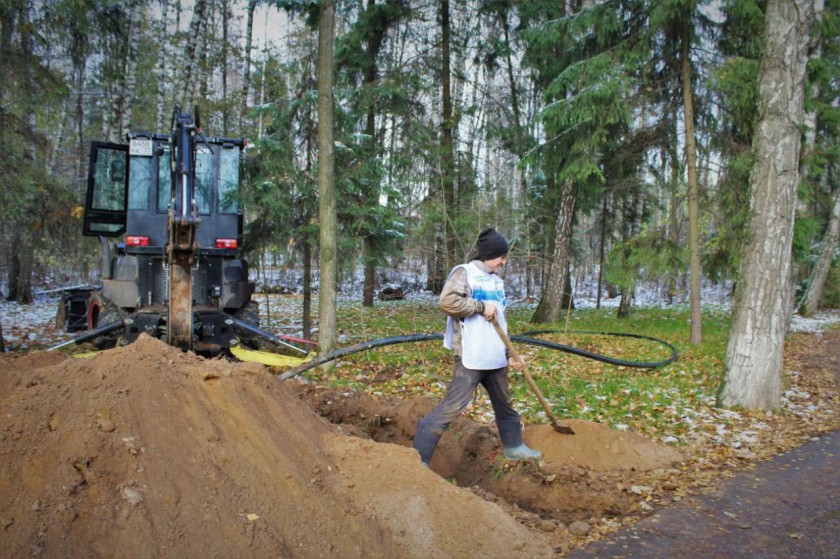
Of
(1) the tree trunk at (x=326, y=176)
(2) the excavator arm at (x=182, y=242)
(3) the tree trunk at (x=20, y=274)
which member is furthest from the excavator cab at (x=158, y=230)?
(3) the tree trunk at (x=20, y=274)

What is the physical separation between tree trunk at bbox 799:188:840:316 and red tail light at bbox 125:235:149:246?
66.4 ft

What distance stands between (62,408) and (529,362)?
7.42 meters

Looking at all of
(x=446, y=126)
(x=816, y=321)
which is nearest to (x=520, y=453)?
(x=446, y=126)

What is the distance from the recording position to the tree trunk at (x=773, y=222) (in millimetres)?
6941

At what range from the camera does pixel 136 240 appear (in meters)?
8.52

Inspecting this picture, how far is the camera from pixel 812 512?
4.32m

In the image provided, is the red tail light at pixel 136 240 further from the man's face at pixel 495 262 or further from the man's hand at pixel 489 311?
the man's hand at pixel 489 311

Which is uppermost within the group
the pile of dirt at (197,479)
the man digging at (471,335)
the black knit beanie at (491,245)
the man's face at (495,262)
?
the black knit beanie at (491,245)

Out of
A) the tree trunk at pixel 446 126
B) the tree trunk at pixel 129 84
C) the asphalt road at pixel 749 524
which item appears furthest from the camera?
the tree trunk at pixel 446 126

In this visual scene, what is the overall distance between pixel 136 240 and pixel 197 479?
622cm

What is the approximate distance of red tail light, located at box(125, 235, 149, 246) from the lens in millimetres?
8461

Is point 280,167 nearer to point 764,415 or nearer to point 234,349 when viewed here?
point 234,349

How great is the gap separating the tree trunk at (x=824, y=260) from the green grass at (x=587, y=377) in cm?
907

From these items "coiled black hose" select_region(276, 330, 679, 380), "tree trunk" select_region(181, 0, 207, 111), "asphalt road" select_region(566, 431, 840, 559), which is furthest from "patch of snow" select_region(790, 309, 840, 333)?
"tree trunk" select_region(181, 0, 207, 111)
